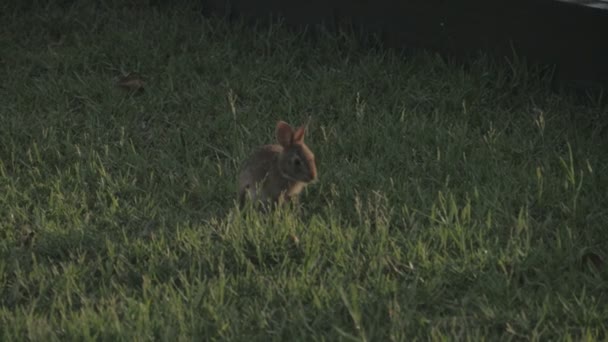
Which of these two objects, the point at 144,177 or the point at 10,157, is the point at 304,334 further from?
the point at 10,157

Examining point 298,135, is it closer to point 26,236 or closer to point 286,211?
point 286,211

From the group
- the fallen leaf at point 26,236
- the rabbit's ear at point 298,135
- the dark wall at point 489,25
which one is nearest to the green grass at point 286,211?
the fallen leaf at point 26,236

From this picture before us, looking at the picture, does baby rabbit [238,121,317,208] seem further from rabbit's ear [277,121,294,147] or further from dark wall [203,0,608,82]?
dark wall [203,0,608,82]

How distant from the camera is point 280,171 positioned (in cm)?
531

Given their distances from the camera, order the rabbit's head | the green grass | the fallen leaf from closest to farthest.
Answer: the green grass, the fallen leaf, the rabbit's head

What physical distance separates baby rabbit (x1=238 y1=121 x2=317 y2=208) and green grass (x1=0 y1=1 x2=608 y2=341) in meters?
0.15

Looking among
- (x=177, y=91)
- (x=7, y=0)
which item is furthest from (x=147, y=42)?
(x=7, y=0)

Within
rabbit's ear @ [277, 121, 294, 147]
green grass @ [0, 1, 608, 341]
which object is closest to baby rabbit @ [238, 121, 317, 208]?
rabbit's ear @ [277, 121, 294, 147]

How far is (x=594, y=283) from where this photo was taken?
4.26m

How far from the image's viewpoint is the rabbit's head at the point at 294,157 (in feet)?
17.0

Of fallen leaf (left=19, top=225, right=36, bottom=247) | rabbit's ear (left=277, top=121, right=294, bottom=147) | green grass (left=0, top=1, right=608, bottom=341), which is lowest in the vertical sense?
fallen leaf (left=19, top=225, right=36, bottom=247)

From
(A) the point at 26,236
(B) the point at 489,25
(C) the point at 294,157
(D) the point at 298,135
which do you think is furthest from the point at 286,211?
(B) the point at 489,25

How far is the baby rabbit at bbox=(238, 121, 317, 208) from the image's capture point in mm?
5211

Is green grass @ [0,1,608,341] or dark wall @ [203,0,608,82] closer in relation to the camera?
Result: green grass @ [0,1,608,341]
